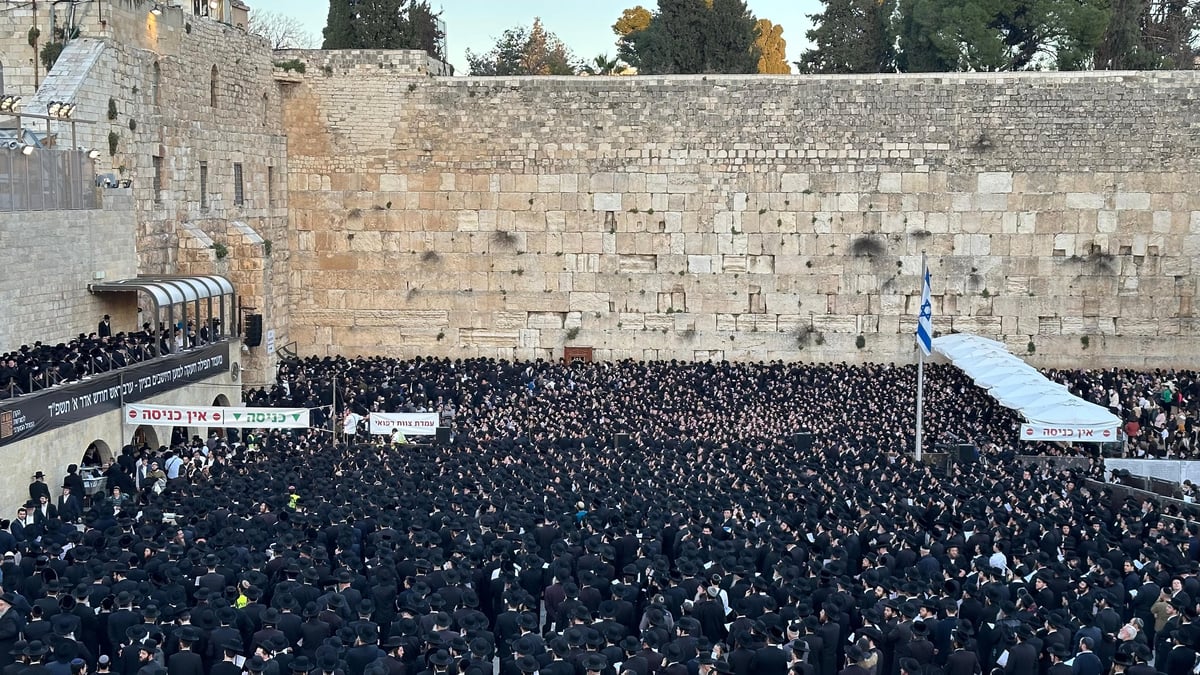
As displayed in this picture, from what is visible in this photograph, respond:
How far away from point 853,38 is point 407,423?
2147cm

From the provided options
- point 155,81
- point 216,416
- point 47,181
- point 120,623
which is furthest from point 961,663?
point 155,81

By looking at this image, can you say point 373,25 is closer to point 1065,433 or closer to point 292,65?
point 292,65

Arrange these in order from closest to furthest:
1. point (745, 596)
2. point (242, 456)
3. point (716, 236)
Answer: point (745, 596) < point (242, 456) < point (716, 236)

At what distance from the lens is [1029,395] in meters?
23.9

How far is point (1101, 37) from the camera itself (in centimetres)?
3403

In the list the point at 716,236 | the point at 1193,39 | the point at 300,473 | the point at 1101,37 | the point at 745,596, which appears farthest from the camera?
the point at 1193,39

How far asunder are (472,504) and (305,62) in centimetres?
1606

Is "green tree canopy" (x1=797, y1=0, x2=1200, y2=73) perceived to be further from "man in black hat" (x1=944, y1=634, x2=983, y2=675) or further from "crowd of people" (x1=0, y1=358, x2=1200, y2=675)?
"man in black hat" (x1=944, y1=634, x2=983, y2=675)

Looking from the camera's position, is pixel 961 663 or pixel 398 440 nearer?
pixel 961 663

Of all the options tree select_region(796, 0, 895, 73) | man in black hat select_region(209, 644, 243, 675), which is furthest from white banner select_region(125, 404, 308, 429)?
tree select_region(796, 0, 895, 73)

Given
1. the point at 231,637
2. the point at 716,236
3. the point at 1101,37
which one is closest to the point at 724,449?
the point at 716,236

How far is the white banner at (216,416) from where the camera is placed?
20500 mm

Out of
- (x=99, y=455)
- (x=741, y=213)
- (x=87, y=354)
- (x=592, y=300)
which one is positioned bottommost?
(x=99, y=455)

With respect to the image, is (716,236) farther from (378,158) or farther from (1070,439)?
(1070,439)
